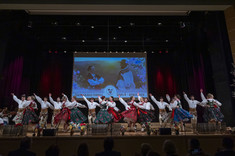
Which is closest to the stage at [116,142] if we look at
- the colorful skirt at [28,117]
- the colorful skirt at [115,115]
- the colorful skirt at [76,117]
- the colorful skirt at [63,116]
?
the colorful skirt at [28,117]

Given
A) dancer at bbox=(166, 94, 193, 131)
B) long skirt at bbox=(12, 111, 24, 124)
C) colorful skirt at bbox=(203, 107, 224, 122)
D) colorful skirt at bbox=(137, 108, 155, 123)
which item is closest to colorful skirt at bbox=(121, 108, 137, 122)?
colorful skirt at bbox=(137, 108, 155, 123)

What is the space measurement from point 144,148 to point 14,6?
22.1ft

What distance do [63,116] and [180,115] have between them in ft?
13.4

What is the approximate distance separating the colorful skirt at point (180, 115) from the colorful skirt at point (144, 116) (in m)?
0.86

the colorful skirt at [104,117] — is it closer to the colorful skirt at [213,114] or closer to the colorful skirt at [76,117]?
the colorful skirt at [76,117]

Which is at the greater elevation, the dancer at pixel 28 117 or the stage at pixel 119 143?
the dancer at pixel 28 117

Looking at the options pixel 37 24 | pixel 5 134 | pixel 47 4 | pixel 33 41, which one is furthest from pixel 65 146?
pixel 33 41

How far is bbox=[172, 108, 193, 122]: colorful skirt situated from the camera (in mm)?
5082

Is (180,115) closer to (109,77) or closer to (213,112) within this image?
(213,112)

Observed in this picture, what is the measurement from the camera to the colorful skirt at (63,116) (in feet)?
18.2

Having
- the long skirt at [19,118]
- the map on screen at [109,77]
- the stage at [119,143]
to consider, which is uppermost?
the map on screen at [109,77]

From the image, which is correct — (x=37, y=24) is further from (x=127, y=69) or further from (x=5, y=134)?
(x=5, y=134)

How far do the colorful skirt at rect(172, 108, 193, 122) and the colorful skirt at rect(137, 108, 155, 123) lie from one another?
86cm

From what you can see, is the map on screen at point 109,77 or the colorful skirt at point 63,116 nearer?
the colorful skirt at point 63,116
